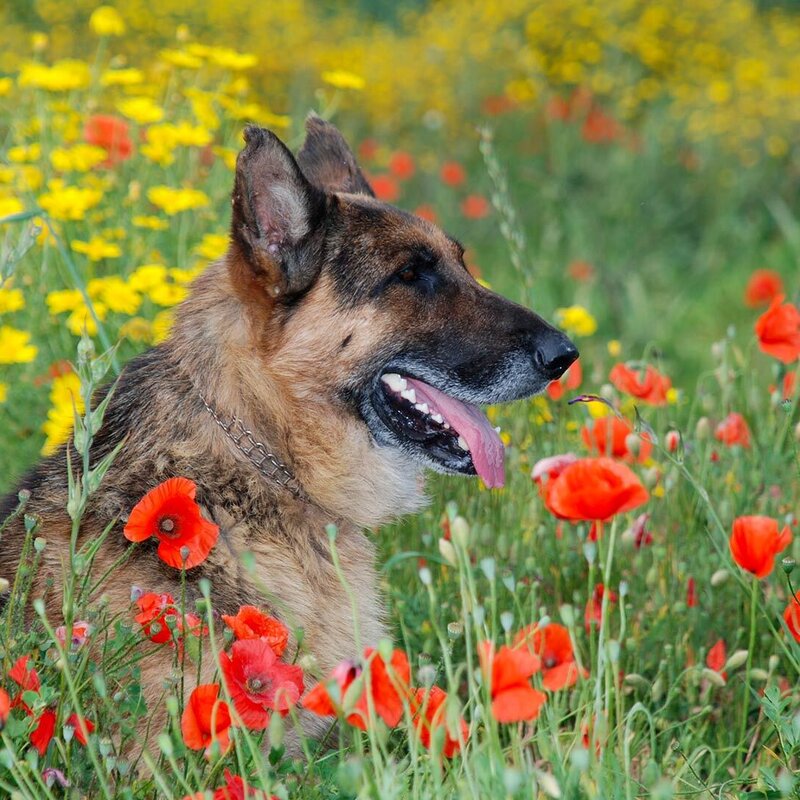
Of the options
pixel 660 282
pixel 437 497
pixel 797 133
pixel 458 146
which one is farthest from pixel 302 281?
pixel 797 133

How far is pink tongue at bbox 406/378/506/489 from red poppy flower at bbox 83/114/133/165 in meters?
2.49

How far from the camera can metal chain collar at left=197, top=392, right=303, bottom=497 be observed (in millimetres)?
3145

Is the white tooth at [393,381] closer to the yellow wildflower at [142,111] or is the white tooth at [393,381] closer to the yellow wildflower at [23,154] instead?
the yellow wildflower at [142,111]

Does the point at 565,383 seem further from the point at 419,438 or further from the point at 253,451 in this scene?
the point at 253,451

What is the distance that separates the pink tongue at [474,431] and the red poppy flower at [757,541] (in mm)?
907

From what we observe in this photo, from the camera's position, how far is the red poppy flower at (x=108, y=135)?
5234 millimetres

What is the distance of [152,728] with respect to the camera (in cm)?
268

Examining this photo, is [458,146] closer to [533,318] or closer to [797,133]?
[797,133]

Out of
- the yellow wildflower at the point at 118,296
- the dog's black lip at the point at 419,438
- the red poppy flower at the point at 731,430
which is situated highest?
the red poppy flower at the point at 731,430

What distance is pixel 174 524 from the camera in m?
2.50

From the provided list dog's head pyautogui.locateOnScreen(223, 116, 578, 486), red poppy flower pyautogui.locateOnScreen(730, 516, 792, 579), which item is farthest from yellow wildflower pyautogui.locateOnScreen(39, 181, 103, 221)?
red poppy flower pyautogui.locateOnScreen(730, 516, 792, 579)

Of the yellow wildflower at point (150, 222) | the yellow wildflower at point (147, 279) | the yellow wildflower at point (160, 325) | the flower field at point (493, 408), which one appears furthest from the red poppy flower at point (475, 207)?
the yellow wildflower at point (147, 279)

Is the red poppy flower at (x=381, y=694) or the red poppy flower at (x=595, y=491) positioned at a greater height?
the red poppy flower at (x=595, y=491)

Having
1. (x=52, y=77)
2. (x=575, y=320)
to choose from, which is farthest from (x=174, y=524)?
(x=52, y=77)
